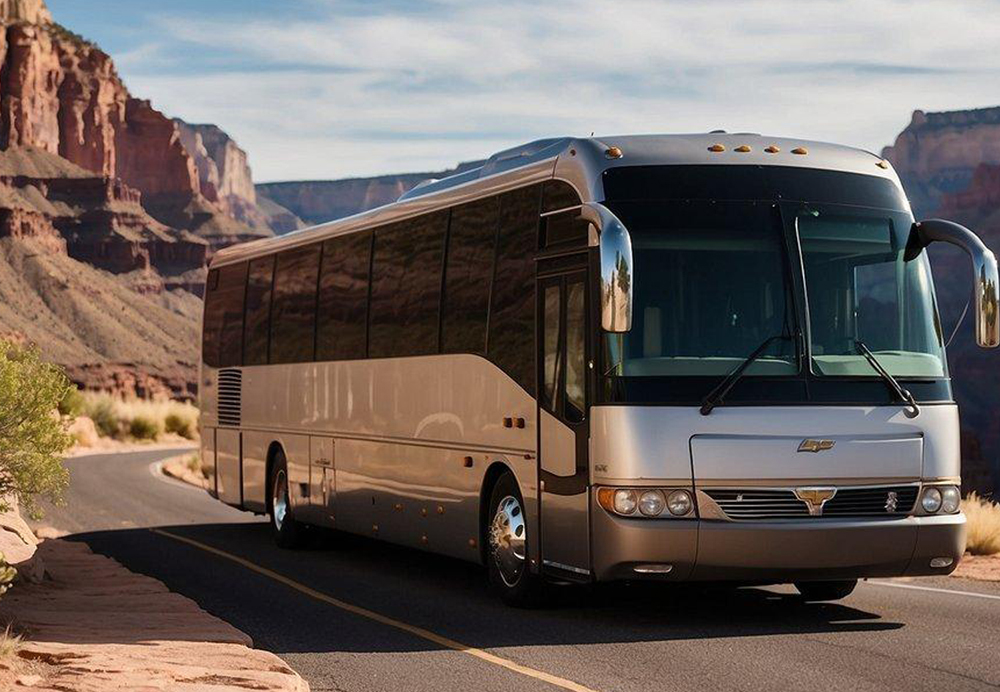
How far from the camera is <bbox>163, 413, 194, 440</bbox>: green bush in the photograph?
66.0m

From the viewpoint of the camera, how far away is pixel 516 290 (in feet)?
43.7

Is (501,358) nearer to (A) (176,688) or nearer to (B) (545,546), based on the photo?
(B) (545,546)

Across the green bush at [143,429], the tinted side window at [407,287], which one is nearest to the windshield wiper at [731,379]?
the tinted side window at [407,287]

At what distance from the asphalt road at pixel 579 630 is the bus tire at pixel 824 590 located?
16 centimetres

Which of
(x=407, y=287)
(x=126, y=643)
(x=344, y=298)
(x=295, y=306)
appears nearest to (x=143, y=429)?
(x=295, y=306)

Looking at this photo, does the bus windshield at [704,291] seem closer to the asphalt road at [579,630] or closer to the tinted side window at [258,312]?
the asphalt road at [579,630]

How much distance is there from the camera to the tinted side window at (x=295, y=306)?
18.7 meters

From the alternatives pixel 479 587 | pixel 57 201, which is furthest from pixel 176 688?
pixel 57 201

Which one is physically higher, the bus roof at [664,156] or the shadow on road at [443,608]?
the bus roof at [664,156]

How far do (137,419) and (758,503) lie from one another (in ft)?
177

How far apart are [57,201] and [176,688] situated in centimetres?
12650

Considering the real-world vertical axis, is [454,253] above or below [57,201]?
below

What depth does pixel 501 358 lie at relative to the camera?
531 inches

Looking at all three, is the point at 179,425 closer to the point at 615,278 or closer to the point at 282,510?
the point at 282,510
